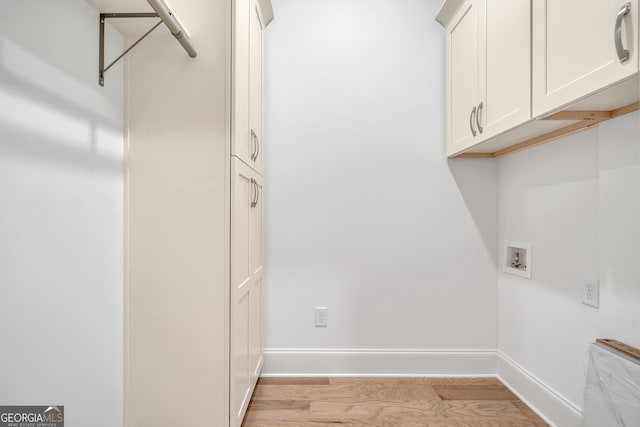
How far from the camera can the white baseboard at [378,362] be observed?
208 cm

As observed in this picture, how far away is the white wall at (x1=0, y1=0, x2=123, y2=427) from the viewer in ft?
2.96

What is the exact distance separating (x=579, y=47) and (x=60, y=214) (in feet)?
5.70

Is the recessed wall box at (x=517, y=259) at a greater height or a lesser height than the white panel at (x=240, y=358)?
greater

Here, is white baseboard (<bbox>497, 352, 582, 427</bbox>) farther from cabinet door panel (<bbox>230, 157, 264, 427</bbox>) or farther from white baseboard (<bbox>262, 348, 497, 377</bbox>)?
cabinet door panel (<bbox>230, 157, 264, 427</bbox>)

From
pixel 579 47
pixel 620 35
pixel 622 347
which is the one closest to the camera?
pixel 620 35

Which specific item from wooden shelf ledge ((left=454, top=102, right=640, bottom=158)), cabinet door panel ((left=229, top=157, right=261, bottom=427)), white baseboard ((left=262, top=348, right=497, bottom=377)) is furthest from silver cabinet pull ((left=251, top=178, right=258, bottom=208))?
wooden shelf ledge ((left=454, top=102, right=640, bottom=158))

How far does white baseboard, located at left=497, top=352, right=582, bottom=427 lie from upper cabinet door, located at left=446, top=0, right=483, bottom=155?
4.33 ft

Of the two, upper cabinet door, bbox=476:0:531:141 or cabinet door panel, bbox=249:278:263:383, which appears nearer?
upper cabinet door, bbox=476:0:531:141

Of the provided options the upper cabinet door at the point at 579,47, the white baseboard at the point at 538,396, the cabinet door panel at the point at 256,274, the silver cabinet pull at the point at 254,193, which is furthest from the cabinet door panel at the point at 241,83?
the white baseboard at the point at 538,396

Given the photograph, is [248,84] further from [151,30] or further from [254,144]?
[151,30]

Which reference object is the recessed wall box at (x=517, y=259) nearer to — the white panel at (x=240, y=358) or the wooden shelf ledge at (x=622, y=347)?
the wooden shelf ledge at (x=622, y=347)

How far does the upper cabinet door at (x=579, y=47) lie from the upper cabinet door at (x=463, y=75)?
1.59ft

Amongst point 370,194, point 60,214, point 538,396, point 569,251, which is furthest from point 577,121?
point 60,214

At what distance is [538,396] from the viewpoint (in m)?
1.71
